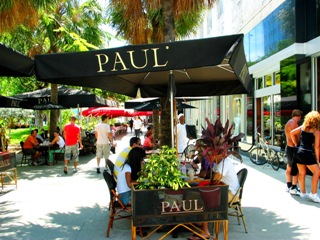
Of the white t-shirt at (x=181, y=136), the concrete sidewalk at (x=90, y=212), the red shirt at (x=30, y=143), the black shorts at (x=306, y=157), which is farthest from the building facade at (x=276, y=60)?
the red shirt at (x=30, y=143)

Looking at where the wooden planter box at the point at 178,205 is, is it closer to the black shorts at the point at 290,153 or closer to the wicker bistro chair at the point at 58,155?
the black shorts at the point at 290,153

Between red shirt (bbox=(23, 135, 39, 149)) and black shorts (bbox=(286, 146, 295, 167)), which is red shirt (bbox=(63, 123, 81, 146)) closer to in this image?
red shirt (bbox=(23, 135, 39, 149))

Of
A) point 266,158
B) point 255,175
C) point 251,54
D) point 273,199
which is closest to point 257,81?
point 251,54

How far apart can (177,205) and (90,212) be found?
2505 mm

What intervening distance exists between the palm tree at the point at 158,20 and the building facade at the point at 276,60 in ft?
3.81

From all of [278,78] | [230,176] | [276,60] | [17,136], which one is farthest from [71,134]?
[17,136]

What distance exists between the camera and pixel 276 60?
12500 mm

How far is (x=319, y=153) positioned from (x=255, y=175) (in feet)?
11.5

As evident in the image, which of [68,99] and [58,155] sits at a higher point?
[68,99]

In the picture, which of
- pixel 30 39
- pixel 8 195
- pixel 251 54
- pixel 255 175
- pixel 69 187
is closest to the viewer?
pixel 8 195

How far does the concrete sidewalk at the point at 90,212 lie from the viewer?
5020 mm

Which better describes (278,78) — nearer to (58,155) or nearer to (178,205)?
(58,155)

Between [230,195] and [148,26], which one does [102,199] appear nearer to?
[230,195]

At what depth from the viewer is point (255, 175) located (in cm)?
994
